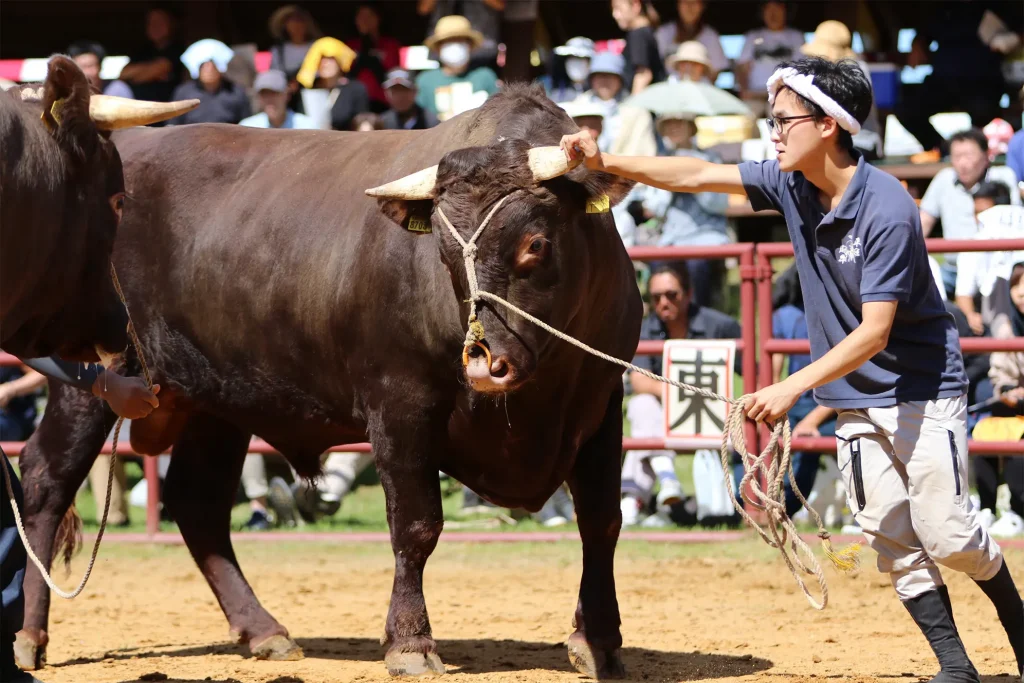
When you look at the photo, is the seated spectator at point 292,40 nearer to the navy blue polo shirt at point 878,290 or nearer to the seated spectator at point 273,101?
the seated spectator at point 273,101

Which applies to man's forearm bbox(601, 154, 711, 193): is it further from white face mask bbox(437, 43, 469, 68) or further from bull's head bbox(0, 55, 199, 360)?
white face mask bbox(437, 43, 469, 68)

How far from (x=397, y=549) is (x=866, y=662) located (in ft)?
5.88

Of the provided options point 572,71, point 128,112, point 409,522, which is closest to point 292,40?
point 572,71

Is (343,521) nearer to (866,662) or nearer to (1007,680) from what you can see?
(866,662)

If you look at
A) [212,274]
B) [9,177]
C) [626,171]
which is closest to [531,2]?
[212,274]

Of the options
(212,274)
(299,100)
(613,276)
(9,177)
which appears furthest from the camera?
(299,100)

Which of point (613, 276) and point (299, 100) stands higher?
point (299, 100)

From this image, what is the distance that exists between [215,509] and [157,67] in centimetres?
840

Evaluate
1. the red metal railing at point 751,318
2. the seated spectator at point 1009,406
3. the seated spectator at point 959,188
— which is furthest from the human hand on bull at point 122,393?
the seated spectator at point 959,188

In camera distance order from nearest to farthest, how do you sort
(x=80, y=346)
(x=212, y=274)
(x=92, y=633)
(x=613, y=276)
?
(x=80, y=346) → (x=613, y=276) → (x=212, y=274) → (x=92, y=633)

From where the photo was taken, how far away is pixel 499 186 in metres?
4.77

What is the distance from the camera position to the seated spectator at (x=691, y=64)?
39.3 ft

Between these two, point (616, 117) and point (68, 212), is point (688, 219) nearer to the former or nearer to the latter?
point (616, 117)

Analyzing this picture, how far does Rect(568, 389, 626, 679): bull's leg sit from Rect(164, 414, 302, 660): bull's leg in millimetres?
1345
